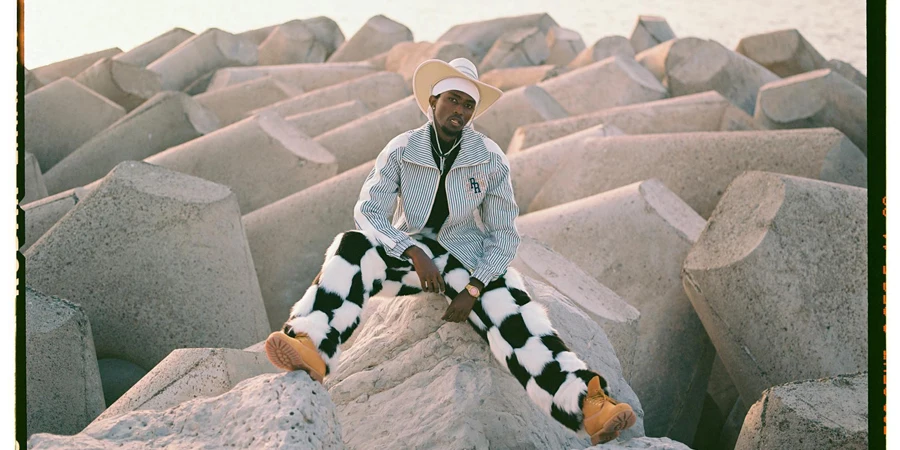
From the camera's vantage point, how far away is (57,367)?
2746 millimetres

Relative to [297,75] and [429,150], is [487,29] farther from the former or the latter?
[429,150]

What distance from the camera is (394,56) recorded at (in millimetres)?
8758

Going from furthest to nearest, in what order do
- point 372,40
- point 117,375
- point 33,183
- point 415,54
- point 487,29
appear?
point 372,40 < point 487,29 < point 415,54 < point 33,183 < point 117,375

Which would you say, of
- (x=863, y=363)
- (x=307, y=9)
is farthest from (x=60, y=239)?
(x=863, y=363)

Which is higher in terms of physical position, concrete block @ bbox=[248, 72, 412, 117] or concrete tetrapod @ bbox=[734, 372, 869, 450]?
concrete tetrapod @ bbox=[734, 372, 869, 450]

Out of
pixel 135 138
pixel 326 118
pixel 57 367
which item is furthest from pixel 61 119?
pixel 57 367

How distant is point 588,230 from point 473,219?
1.33 meters

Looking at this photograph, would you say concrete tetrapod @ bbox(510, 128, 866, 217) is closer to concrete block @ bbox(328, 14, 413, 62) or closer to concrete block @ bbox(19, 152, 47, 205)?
concrete block @ bbox(19, 152, 47, 205)

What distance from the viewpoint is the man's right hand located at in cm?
224

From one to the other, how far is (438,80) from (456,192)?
29 cm

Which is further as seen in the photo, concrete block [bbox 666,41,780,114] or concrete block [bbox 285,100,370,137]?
concrete block [bbox 666,41,780,114]

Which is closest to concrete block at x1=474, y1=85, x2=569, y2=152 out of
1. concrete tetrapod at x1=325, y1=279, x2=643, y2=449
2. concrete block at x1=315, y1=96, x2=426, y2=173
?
concrete block at x1=315, y1=96, x2=426, y2=173

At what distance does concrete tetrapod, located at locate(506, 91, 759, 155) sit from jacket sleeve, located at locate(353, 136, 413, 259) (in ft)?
9.59

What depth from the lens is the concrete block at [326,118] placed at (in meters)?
5.99
